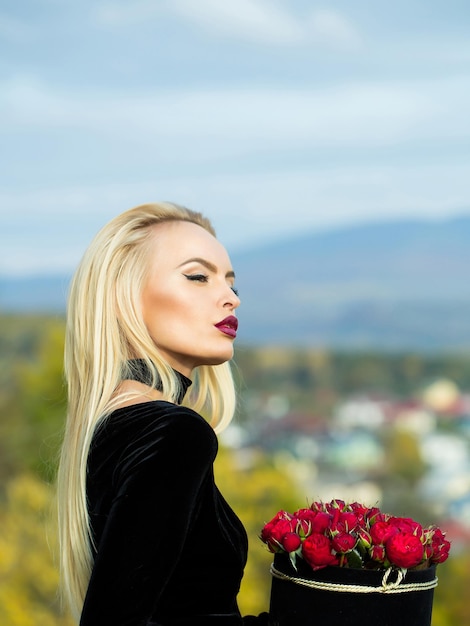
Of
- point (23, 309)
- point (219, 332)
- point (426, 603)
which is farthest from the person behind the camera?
point (23, 309)

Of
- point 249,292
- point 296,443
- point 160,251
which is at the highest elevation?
point 249,292

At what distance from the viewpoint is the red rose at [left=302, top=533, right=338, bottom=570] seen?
1.93 m

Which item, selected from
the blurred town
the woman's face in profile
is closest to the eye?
the woman's face in profile

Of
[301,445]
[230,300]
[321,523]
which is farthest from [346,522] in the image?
[301,445]

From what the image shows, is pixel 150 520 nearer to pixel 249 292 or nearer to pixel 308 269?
pixel 249 292

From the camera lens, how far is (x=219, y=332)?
222 cm

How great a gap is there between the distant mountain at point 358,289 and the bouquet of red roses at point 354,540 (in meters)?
63.7

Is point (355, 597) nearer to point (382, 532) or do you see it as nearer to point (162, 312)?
point (382, 532)

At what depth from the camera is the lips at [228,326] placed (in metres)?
2.23

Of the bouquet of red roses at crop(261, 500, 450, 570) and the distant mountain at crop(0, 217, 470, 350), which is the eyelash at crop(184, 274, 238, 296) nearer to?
the bouquet of red roses at crop(261, 500, 450, 570)

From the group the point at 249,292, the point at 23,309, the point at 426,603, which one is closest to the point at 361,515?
the point at 426,603

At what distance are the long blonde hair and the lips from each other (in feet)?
0.44

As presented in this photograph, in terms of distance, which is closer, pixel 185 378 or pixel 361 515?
pixel 361 515

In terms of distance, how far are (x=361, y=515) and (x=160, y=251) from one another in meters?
0.65
